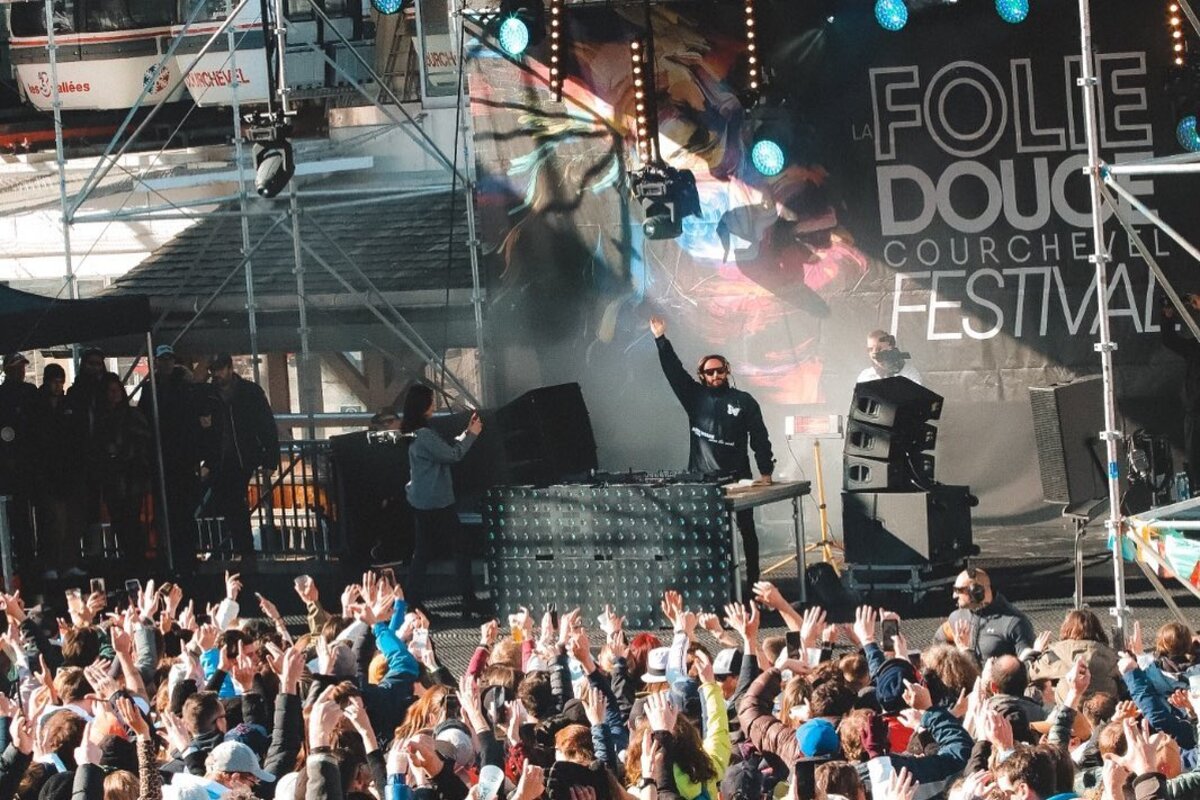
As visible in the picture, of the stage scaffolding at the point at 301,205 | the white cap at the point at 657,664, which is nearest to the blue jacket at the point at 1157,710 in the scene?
the white cap at the point at 657,664

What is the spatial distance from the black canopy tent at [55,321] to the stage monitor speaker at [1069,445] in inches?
244

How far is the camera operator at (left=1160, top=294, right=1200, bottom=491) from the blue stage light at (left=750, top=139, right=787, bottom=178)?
2856 mm

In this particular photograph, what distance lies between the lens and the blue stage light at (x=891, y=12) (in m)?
14.6

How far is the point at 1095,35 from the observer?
14742 millimetres

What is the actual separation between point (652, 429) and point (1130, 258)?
12.2 feet

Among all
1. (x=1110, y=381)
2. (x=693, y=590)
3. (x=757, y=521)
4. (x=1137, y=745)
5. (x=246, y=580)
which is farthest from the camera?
(x=757, y=521)

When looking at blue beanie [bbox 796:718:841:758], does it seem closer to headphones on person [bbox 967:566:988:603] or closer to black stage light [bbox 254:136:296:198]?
headphones on person [bbox 967:566:988:603]

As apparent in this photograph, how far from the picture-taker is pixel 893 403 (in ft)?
41.8

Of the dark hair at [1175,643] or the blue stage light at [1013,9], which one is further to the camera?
the blue stage light at [1013,9]

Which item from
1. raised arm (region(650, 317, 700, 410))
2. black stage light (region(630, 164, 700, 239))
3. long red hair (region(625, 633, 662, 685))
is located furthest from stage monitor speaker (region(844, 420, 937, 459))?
long red hair (region(625, 633, 662, 685))

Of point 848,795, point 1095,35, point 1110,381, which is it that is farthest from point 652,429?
point 848,795

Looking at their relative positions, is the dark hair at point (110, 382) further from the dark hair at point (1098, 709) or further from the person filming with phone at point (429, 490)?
the dark hair at point (1098, 709)

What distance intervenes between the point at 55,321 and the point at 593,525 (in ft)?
12.7

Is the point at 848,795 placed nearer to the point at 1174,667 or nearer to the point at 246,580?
the point at 1174,667
